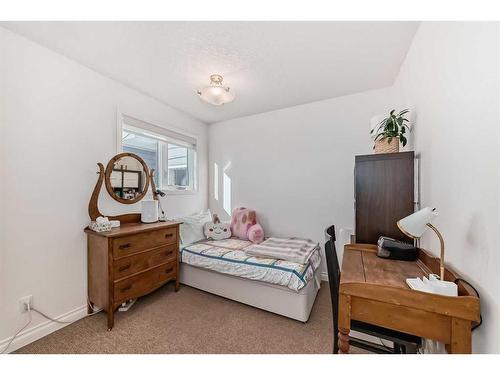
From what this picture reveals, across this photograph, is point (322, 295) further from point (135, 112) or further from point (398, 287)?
point (135, 112)

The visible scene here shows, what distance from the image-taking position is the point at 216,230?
109 inches

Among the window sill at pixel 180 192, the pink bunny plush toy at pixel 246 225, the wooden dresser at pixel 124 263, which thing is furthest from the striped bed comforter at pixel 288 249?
the window sill at pixel 180 192

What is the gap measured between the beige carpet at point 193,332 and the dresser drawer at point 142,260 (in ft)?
1.39

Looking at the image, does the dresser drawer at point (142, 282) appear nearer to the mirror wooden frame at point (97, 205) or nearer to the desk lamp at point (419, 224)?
the mirror wooden frame at point (97, 205)

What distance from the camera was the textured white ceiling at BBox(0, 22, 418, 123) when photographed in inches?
56.6

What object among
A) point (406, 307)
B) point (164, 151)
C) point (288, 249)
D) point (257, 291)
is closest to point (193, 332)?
point (257, 291)

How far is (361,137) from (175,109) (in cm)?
250

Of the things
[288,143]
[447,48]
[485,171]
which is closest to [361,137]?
[288,143]

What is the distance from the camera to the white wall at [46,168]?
1456mm

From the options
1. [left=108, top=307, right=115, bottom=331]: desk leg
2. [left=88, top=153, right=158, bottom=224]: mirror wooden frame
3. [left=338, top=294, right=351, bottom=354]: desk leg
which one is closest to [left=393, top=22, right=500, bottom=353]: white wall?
[left=338, top=294, right=351, bottom=354]: desk leg

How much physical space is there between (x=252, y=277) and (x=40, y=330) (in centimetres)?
174

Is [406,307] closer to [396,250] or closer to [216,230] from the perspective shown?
[396,250]

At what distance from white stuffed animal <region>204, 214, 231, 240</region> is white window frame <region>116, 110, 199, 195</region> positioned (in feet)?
2.16
